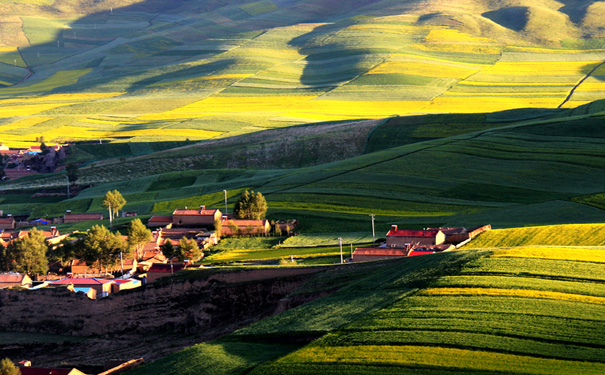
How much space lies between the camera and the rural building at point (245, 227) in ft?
295

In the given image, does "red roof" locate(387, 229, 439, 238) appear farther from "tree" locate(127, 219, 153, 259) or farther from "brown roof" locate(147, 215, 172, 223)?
"brown roof" locate(147, 215, 172, 223)

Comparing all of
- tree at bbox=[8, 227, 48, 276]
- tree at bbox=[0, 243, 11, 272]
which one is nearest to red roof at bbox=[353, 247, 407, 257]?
tree at bbox=[8, 227, 48, 276]

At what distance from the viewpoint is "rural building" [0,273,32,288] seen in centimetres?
7442

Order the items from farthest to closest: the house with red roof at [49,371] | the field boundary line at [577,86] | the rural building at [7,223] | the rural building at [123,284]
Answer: the field boundary line at [577,86]
the rural building at [7,223]
the rural building at [123,284]
the house with red roof at [49,371]

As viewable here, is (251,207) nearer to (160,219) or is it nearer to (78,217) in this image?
(160,219)

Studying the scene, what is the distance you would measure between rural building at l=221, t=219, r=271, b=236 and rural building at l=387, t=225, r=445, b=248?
771 inches

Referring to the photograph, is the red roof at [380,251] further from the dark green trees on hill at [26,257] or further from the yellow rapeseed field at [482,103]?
the yellow rapeseed field at [482,103]

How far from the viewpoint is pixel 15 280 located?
7500 centimetres

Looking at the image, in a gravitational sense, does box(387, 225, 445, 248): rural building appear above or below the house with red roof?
above

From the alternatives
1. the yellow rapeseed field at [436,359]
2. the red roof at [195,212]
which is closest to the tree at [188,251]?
the red roof at [195,212]

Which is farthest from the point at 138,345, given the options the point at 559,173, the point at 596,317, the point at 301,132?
the point at 301,132

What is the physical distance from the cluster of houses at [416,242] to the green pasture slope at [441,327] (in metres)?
17.2

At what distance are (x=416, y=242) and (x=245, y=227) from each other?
24.6 m

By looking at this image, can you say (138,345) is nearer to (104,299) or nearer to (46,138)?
(104,299)
